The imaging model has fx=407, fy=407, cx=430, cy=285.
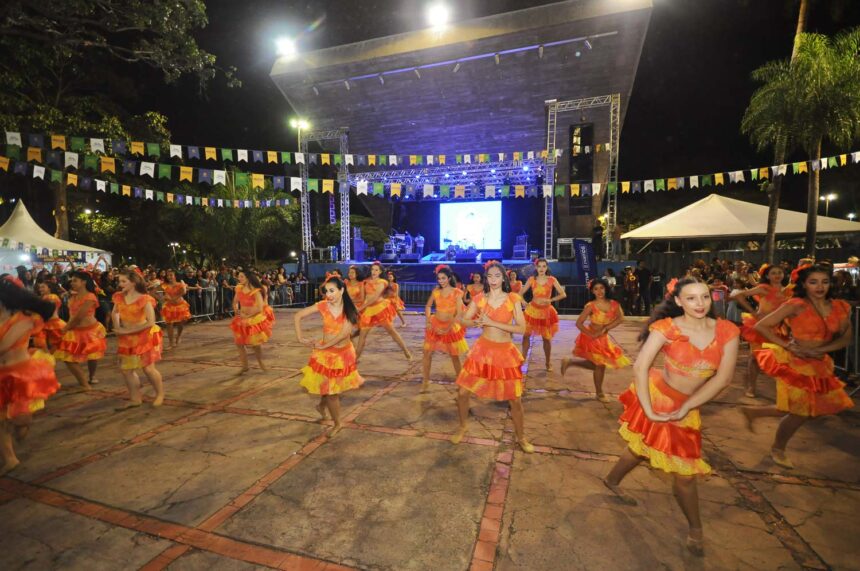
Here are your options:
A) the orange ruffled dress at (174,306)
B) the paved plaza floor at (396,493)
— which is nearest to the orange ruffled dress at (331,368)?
the paved plaza floor at (396,493)

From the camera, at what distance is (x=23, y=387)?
146 inches

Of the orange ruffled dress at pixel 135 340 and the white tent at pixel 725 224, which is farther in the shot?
the white tent at pixel 725 224

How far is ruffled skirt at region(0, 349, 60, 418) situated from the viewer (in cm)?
365

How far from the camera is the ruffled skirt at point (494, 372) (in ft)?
12.5


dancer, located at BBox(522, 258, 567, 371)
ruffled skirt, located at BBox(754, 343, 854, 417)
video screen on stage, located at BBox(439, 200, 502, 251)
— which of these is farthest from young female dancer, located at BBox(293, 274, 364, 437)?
video screen on stage, located at BBox(439, 200, 502, 251)

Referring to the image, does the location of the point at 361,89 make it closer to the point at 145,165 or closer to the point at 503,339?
the point at 145,165

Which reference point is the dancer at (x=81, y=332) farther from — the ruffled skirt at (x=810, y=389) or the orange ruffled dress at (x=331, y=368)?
the ruffled skirt at (x=810, y=389)

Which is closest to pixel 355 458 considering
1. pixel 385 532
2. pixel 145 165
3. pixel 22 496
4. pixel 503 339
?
pixel 385 532

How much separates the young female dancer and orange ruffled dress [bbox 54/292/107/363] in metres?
3.74

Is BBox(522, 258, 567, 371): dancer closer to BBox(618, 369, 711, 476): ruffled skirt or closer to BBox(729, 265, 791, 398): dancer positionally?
BBox(729, 265, 791, 398): dancer

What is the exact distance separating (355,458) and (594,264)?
46.4 feet

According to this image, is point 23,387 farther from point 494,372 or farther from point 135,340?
point 494,372

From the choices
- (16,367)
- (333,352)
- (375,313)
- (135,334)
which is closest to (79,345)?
(135,334)

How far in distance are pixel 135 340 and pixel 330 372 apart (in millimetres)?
2972
